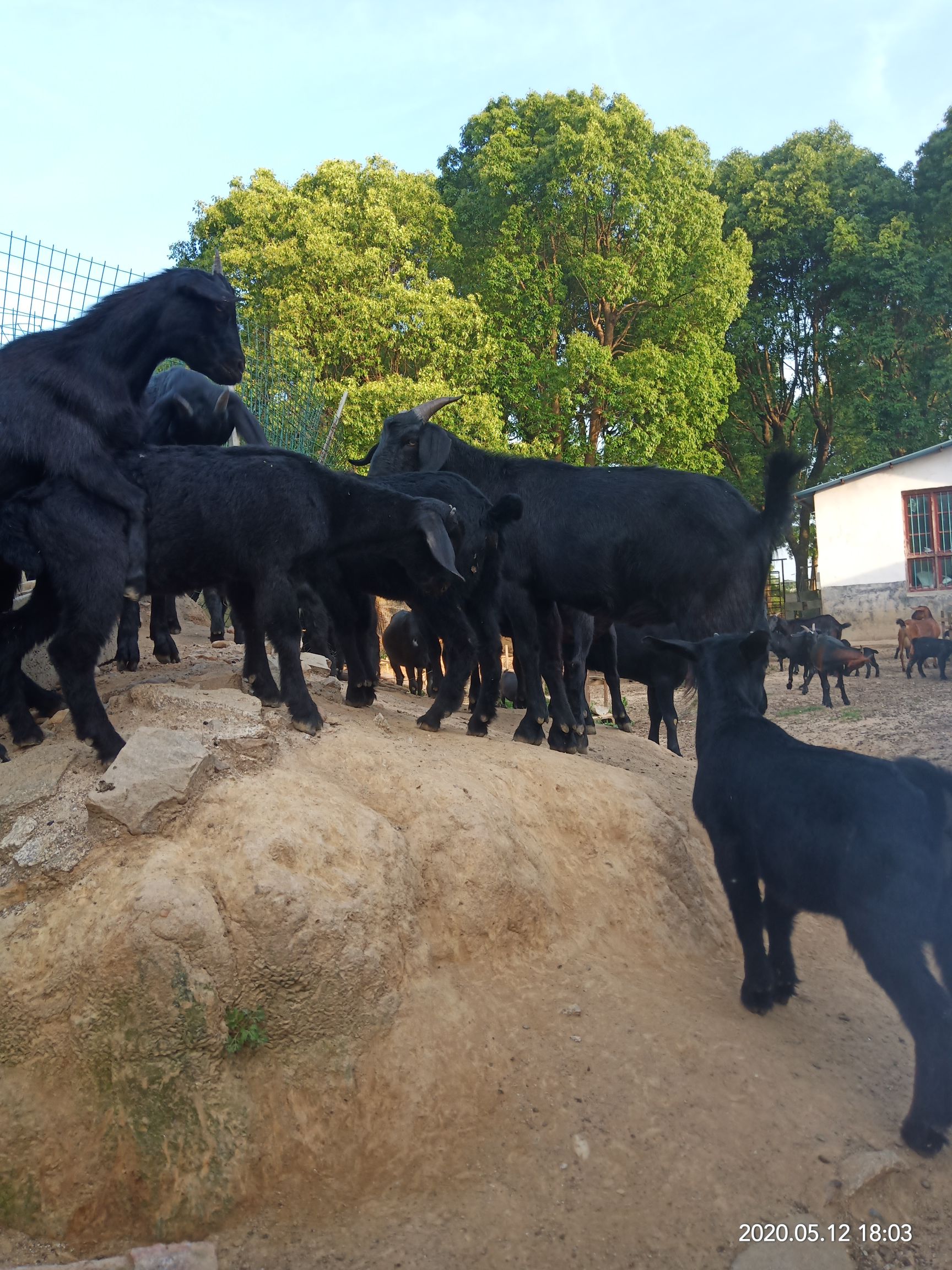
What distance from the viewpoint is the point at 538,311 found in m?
22.2

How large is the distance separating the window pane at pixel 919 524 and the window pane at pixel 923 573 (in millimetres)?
225

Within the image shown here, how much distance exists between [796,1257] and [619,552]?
12.4 feet

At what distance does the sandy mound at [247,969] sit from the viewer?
3398 millimetres

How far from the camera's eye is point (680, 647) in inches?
195

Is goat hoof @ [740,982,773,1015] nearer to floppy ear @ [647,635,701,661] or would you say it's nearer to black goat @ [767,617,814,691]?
floppy ear @ [647,635,701,661]

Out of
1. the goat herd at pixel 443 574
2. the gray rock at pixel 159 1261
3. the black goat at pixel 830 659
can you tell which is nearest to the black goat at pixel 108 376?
the goat herd at pixel 443 574

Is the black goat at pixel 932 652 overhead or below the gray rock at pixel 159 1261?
overhead

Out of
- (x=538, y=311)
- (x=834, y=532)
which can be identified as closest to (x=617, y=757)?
(x=538, y=311)

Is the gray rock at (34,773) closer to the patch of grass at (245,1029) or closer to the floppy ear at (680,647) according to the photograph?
the patch of grass at (245,1029)

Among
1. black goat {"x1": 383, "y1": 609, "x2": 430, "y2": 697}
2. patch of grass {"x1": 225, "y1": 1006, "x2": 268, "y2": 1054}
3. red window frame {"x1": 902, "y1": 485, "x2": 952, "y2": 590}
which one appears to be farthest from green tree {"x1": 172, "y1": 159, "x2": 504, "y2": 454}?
patch of grass {"x1": 225, "y1": 1006, "x2": 268, "y2": 1054}

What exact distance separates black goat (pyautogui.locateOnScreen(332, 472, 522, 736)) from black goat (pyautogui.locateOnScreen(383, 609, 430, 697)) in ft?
12.6

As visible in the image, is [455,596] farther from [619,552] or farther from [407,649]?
[407,649]

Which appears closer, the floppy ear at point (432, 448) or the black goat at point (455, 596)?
the black goat at point (455, 596)

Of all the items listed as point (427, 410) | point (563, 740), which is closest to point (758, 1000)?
point (563, 740)
